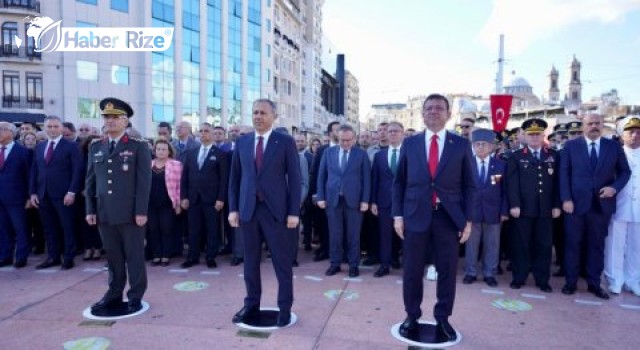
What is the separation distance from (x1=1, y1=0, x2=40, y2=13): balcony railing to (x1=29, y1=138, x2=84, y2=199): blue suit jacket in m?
26.6

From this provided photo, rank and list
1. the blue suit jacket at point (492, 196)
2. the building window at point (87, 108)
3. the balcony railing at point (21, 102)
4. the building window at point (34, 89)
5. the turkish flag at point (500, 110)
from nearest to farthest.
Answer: the blue suit jacket at point (492, 196)
the turkish flag at point (500, 110)
the balcony railing at point (21, 102)
the building window at point (34, 89)
the building window at point (87, 108)

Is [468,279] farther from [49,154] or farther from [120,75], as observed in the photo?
[120,75]

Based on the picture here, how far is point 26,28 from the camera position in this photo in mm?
27906

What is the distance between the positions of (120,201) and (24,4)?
29745mm

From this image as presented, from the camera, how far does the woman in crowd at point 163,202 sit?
654 cm

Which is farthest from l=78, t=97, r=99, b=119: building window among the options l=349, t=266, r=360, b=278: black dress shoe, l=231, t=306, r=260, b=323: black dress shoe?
l=231, t=306, r=260, b=323: black dress shoe

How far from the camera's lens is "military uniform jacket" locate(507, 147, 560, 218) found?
5559 millimetres

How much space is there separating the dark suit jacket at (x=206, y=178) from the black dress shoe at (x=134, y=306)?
2043 mm

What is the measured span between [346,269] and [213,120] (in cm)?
3436

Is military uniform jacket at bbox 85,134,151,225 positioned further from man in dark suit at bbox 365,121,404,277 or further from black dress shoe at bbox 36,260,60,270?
man in dark suit at bbox 365,121,404,277

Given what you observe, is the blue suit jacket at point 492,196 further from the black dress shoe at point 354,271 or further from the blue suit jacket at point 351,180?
the black dress shoe at point 354,271

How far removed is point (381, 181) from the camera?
6.32 meters

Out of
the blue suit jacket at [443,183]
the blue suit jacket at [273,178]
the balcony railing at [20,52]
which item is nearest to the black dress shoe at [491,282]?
the blue suit jacket at [443,183]

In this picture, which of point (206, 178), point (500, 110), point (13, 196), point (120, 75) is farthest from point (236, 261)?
point (120, 75)
